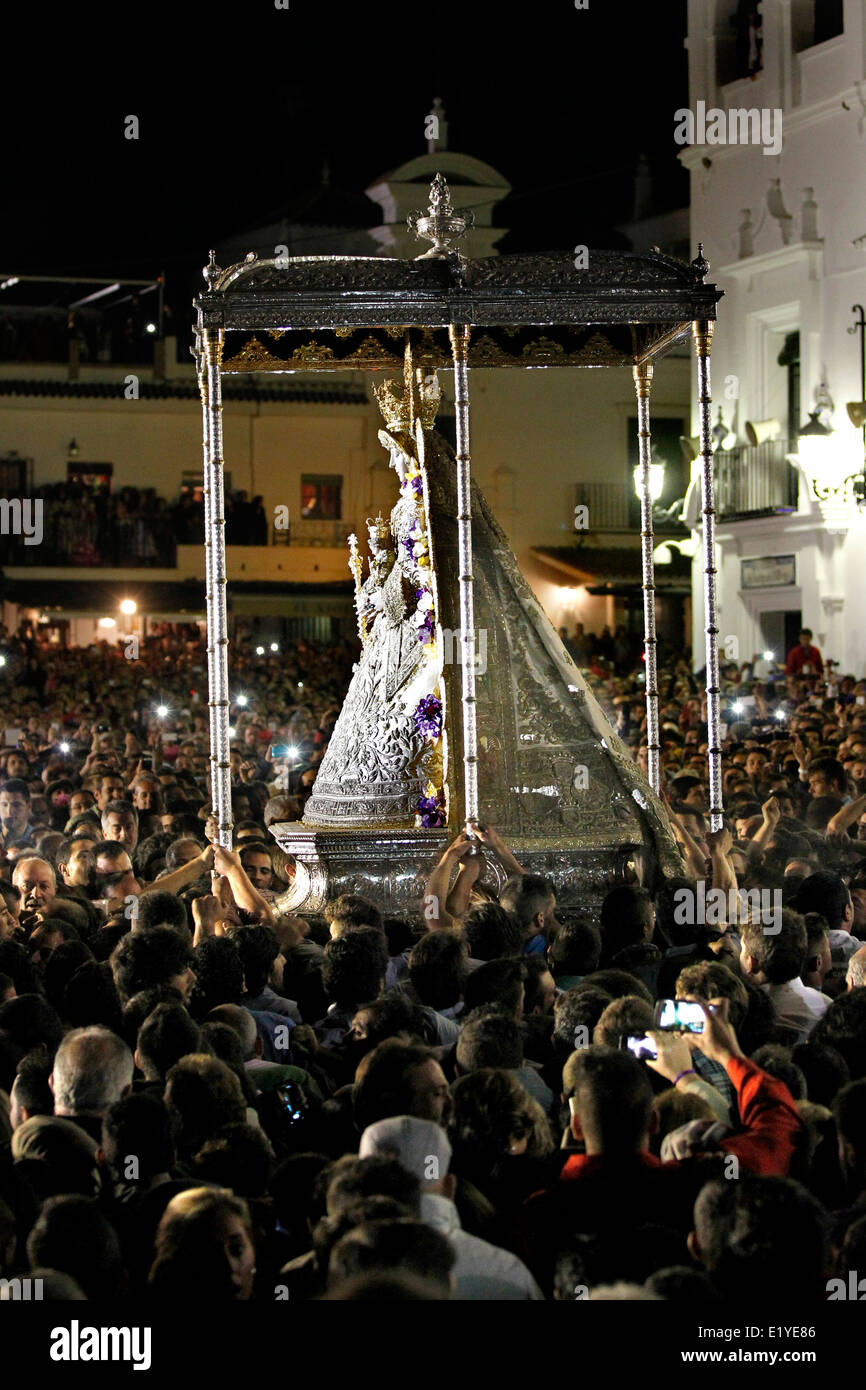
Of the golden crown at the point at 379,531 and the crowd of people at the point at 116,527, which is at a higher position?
the crowd of people at the point at 116,527

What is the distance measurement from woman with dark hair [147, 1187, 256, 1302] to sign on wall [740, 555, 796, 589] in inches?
726

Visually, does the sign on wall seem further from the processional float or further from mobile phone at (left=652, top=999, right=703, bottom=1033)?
mobile phone at (left=652, top=999, right=703, bottom=1033)

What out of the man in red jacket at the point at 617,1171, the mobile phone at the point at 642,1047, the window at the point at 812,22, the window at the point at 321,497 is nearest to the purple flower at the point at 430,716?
the mobile phone at the point at 642,1047

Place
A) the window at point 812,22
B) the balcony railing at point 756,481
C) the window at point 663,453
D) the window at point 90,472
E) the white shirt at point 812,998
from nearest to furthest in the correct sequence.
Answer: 1. the white shirt at point 812,998
2. the window at point 812,22
3. the balcony railing at point 756,481
4. the window at point 663,453
5. the window at point 90,472

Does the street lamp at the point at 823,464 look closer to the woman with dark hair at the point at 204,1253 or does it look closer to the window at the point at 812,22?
the window at the point at 812,22

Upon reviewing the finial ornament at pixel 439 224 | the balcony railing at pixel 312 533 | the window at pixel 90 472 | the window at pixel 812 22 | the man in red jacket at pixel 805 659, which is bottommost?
the man in red jacket at pixel 805 659

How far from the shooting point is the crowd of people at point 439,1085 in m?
3.52

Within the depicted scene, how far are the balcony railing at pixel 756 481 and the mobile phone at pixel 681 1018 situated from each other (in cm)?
1673

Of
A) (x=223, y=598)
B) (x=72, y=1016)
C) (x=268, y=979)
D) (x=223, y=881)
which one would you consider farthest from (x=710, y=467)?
(x=72, y=1016)

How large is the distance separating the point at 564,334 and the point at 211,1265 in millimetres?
7261

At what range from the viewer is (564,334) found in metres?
9.95

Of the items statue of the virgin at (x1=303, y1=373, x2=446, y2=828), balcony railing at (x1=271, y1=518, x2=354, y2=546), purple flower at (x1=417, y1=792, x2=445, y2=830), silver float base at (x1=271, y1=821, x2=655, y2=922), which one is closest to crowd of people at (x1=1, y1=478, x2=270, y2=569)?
balcony railing at (x1=271, y1=518, x2=354, y2=546)
